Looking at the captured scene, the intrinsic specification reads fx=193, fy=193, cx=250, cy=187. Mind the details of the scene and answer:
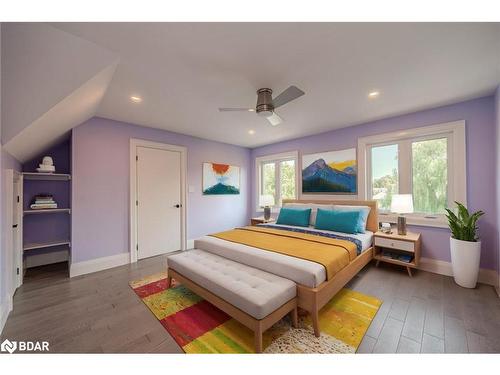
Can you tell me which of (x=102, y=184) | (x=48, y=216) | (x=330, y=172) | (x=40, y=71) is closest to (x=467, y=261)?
(x=330, y=172)

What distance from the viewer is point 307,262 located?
72.4 inches

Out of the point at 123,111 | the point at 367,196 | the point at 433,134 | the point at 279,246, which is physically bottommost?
the point at 279,246

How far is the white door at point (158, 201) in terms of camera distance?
3.48 metres

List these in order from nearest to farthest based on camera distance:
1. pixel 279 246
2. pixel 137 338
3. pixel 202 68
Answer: pixel 137 338 < pixel 202 68 < pixel 279 246

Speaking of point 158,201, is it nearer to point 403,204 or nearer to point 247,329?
point 247,329

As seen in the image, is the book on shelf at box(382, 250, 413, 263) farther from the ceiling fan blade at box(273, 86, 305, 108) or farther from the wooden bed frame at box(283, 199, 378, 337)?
the ceiling fan blade at box(273, 86, 305, 108)

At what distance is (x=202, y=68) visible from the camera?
1.85 meters

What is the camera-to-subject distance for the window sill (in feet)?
9.02

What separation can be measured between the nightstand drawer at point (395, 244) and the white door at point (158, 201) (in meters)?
3.58

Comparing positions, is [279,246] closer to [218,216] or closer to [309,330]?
[309,330]

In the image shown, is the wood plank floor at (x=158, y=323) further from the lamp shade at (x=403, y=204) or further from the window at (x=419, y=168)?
the window at (x=419, y=168)
